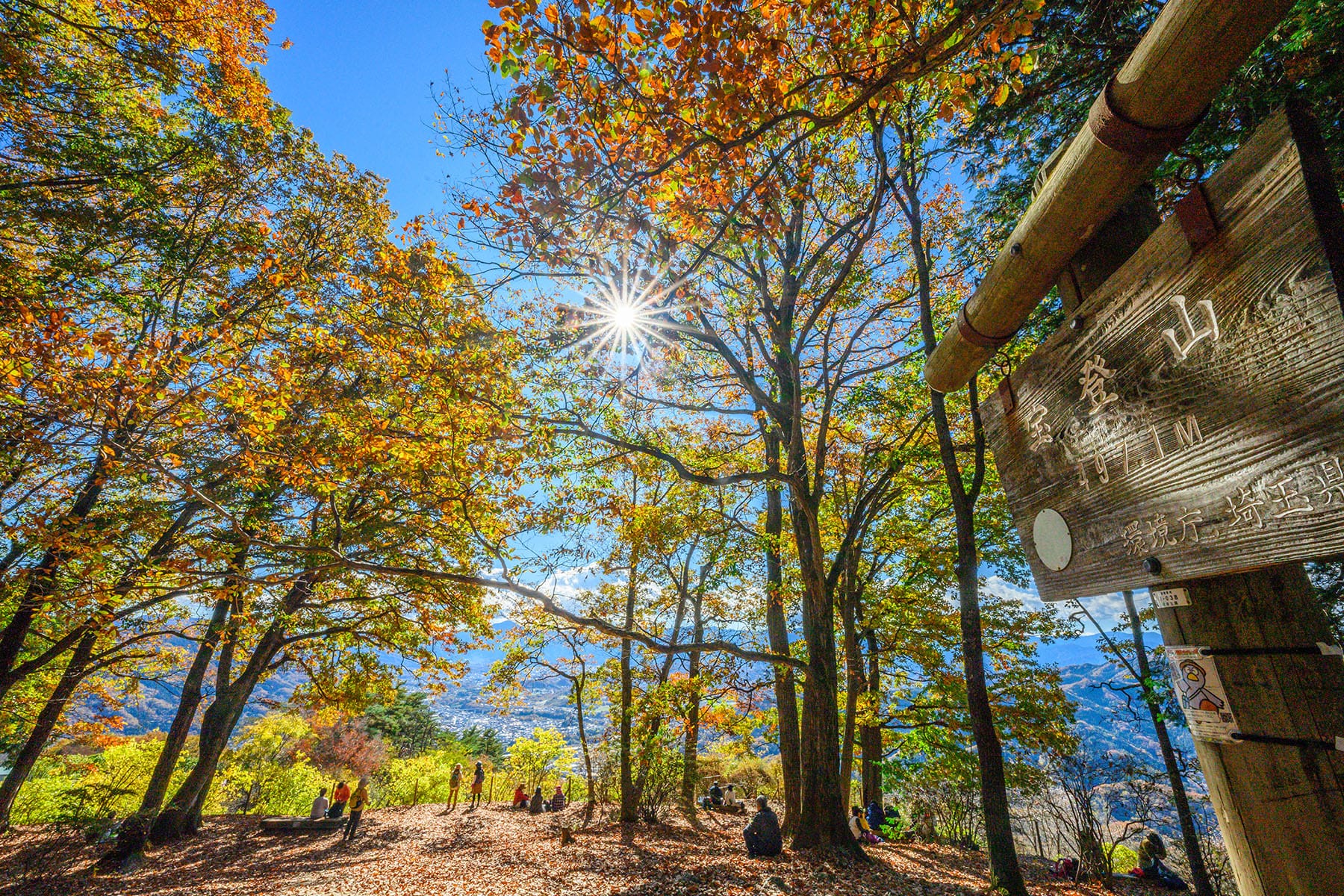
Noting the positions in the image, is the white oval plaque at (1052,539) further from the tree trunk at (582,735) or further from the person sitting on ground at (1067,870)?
the tree trunk at (582,735)

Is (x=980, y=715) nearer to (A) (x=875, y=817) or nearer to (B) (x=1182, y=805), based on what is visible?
(B) (x=1182, y=805)

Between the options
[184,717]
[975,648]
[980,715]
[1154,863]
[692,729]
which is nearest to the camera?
[980,715]

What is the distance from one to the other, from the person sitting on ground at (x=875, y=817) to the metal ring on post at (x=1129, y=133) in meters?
15.5

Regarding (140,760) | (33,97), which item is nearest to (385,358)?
(33,97)

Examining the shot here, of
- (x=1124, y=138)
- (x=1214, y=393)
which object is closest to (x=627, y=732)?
(x=1214, y=393)

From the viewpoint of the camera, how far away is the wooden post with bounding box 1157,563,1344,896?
Answer: 3.50 ft

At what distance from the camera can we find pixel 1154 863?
951cm

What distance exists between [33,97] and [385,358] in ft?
21.2

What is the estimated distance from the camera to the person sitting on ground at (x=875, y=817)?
1248 cm

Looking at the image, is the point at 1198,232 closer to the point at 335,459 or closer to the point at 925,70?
the point at 925,70

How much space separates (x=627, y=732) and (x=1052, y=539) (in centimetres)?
1380

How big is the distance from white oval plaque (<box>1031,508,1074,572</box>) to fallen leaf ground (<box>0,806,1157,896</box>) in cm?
697

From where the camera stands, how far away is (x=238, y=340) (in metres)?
9.62

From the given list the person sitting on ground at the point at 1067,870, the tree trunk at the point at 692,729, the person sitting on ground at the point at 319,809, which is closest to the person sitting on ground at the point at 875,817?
the person sitting on ground at the point at 1067,870
